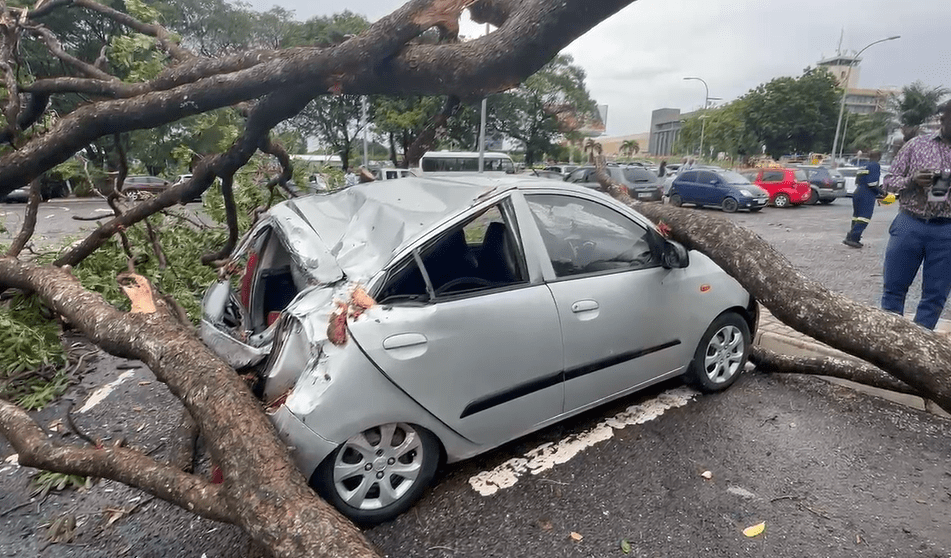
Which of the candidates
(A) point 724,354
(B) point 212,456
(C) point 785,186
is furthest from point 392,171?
(C) point 785,186

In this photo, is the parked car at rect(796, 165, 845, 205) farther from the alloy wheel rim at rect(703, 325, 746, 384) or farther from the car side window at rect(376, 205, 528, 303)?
the car side window at rect(376, 205, 528, 303)

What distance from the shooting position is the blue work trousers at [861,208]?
389 inches

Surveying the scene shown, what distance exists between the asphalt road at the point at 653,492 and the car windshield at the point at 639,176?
15.2m

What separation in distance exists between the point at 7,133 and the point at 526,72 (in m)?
4.52

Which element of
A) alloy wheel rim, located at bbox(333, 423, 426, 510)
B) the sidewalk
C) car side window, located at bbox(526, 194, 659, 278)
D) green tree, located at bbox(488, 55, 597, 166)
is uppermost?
green tree, located at bbox(488, 55, 597, 166)

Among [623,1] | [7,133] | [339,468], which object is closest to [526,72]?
[623,1]

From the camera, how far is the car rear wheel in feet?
59.5

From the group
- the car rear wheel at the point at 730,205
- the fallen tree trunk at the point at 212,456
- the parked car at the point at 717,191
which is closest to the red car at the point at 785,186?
the parked car at the point at 717,191

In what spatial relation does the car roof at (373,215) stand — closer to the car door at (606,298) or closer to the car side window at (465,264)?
the car side window at (465,264)

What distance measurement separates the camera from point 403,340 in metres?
2.44

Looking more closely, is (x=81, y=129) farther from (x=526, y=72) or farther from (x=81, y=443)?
(x=526, y=72)

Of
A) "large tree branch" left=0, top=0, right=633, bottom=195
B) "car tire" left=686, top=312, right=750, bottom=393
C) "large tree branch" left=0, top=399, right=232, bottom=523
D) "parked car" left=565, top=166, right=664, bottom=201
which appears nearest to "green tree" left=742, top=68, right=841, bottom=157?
"parked car" left=565, top=166, right=664, bottom=201

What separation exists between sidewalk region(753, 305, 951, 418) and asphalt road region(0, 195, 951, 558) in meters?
0.09

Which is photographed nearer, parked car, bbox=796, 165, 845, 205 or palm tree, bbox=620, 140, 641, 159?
Result: parked car, bbox=796, 165, 845, 205
